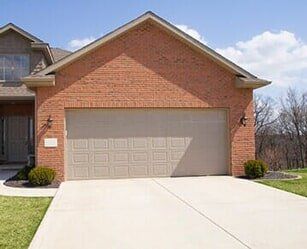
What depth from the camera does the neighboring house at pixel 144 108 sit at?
1584 cm

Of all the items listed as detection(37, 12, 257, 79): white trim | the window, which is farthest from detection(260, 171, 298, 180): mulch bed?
the window

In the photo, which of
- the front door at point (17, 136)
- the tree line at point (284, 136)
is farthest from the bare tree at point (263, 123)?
the front door at point (17, 136)

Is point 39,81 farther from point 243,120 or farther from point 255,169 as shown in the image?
point 255,169

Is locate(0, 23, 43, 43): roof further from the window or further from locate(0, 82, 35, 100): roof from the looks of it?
locate(0, 82, 35, 100): roof

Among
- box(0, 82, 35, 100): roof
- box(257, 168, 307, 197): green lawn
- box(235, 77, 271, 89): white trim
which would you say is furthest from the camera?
box(0, 82, 35, 100): roof

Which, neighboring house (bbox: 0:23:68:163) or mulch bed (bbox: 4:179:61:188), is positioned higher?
neighboring house (bbox: 0:23:68:163)

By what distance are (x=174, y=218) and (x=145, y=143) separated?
7.73 m

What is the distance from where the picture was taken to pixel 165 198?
37.8 feet

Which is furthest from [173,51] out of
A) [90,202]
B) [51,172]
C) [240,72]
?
[90,202]

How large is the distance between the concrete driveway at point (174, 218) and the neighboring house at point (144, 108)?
2.54 meters

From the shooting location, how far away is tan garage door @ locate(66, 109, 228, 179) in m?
16.1

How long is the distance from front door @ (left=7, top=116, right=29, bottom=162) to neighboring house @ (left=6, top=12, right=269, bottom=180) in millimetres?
8980

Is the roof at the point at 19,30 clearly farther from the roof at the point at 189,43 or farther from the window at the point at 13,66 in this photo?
the roof at the point at 189,43

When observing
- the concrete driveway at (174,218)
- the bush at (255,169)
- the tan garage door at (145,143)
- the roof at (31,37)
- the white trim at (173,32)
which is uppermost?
the roof at (31,37)
